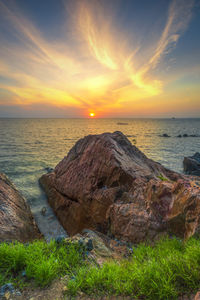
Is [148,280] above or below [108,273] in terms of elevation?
above

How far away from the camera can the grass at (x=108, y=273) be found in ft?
7.91

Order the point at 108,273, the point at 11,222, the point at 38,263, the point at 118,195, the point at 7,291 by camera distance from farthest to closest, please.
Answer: the point at 118,195 → the point at 11,222 → the point at 38,263 → the point at 108,273 → the point at 7,291

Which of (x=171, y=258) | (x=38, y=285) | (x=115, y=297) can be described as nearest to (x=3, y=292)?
(x=38, y=285)

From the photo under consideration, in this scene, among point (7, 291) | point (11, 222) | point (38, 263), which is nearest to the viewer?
point (7, 291)

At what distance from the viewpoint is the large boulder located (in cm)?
447

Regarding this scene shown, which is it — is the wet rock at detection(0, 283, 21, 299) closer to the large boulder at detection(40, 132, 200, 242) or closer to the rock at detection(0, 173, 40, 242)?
the rock at detection(0, 173, 40, 242)

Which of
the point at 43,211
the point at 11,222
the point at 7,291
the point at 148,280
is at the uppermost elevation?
the point at 148,280

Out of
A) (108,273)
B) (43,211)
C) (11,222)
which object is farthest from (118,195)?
(43,211)

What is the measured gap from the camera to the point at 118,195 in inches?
243

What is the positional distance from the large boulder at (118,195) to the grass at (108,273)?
47.1 inches

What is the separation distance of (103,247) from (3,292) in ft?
7.70

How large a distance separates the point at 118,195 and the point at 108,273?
347 centimetres

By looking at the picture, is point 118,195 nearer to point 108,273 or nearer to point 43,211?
point 108,273

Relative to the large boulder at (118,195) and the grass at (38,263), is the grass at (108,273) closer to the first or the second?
the grass at (38,263)
